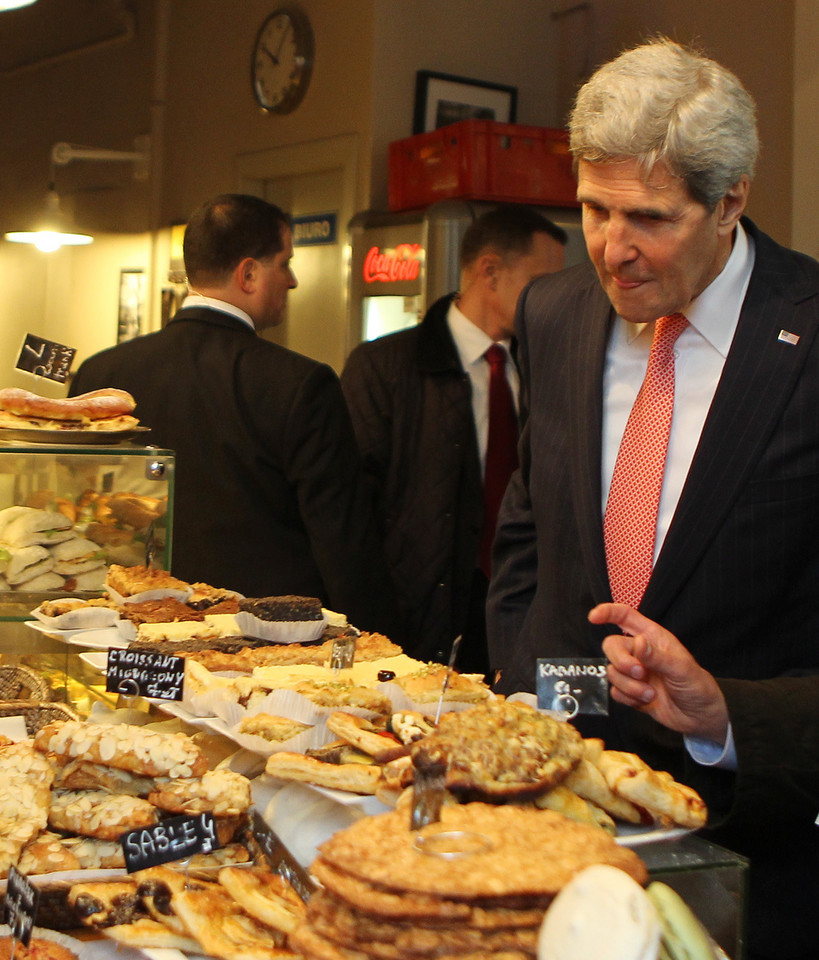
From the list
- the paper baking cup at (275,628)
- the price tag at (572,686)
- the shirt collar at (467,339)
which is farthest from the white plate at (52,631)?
the shirt collar at (467,339)

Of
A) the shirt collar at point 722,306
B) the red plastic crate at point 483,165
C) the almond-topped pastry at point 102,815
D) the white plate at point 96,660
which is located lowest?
the almond-topped pastry at point 102,815

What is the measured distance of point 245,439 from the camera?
119 inches

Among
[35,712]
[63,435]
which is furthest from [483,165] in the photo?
[35,712]

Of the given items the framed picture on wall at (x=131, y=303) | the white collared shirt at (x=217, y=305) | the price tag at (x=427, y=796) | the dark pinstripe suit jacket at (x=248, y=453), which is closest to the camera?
the price tag at (x=427, y=796)

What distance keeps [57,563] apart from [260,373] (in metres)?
1.11

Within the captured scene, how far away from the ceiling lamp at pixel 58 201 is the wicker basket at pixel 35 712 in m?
4.69

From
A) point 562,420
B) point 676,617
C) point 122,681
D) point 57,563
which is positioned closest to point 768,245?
point 562,420

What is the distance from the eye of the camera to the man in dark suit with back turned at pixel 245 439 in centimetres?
302

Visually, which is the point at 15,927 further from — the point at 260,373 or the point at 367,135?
the point at 367,135

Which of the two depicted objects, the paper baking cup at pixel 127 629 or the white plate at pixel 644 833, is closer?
the white plate at pixel 644 833

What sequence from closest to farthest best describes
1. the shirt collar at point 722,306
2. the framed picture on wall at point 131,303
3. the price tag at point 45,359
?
the shirt collar at point 722,306, the price tag at point 45,359, the framed picture on wall at point 131,303

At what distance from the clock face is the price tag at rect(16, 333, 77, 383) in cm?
366

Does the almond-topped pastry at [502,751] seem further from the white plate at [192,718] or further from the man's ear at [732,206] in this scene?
the man's ear at [732,206]

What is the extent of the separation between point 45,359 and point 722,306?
→ 144cm
